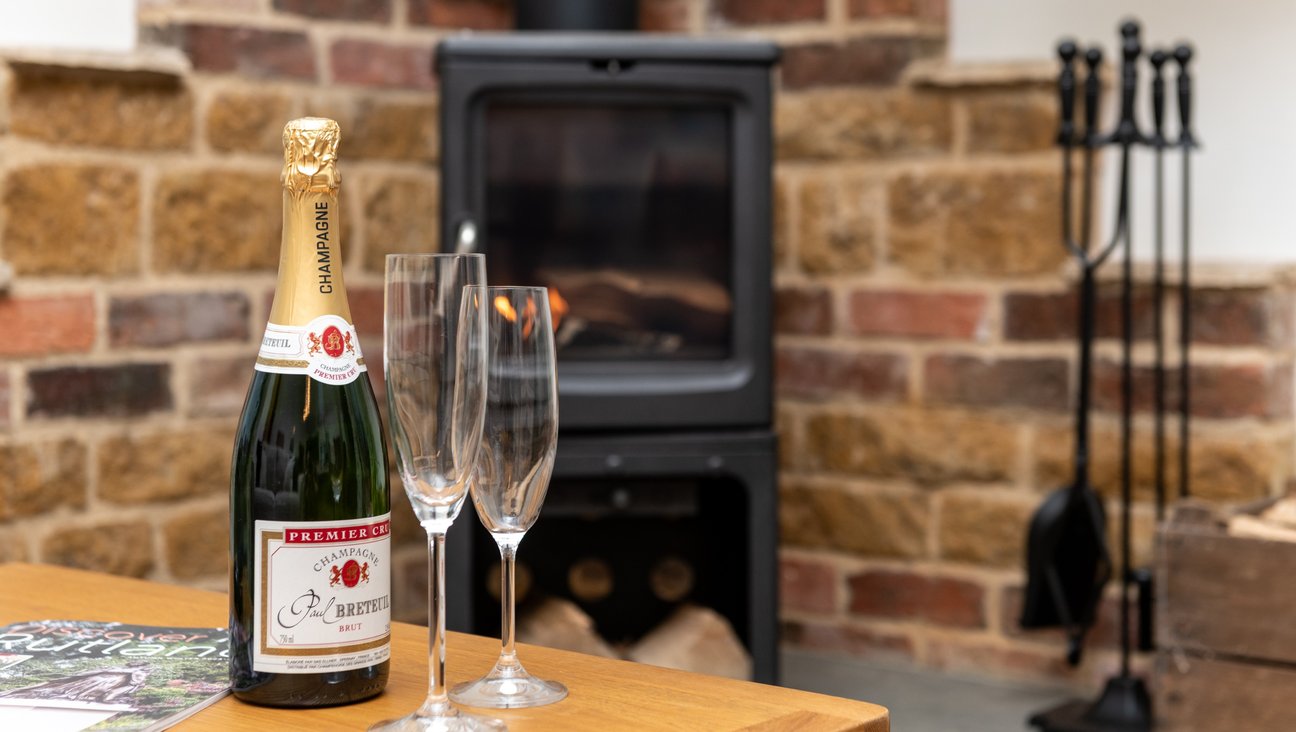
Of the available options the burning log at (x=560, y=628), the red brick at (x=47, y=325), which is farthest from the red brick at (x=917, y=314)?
the red brick at (x=47, y=325)

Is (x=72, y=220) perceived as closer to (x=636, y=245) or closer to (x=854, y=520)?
(x=636, y=245)

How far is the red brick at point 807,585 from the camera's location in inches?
114

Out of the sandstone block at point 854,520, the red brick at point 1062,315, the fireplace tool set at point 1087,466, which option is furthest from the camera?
the sandstone block at point 854,520

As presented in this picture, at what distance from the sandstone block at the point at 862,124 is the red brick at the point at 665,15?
26 cm

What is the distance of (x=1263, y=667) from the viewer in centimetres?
208

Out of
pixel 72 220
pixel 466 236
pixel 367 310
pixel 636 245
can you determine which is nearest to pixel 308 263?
pixel 466 236

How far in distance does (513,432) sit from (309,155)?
181mm

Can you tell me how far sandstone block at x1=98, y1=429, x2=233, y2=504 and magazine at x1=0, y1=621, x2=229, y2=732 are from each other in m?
1.50

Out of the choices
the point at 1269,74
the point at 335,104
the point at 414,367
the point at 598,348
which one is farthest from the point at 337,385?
the point at 1269,74

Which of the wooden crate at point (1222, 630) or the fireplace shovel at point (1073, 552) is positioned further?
the fireplace shovel at point (1073, 552)

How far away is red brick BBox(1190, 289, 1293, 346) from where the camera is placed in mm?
2459

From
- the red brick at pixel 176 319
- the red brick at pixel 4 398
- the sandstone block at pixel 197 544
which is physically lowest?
the sandstone block at pixel 197 544

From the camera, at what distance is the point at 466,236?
7.34 feet

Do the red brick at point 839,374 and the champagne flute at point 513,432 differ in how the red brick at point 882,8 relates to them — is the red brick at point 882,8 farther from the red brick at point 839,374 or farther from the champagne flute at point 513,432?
the champagne flute at point 513,432
